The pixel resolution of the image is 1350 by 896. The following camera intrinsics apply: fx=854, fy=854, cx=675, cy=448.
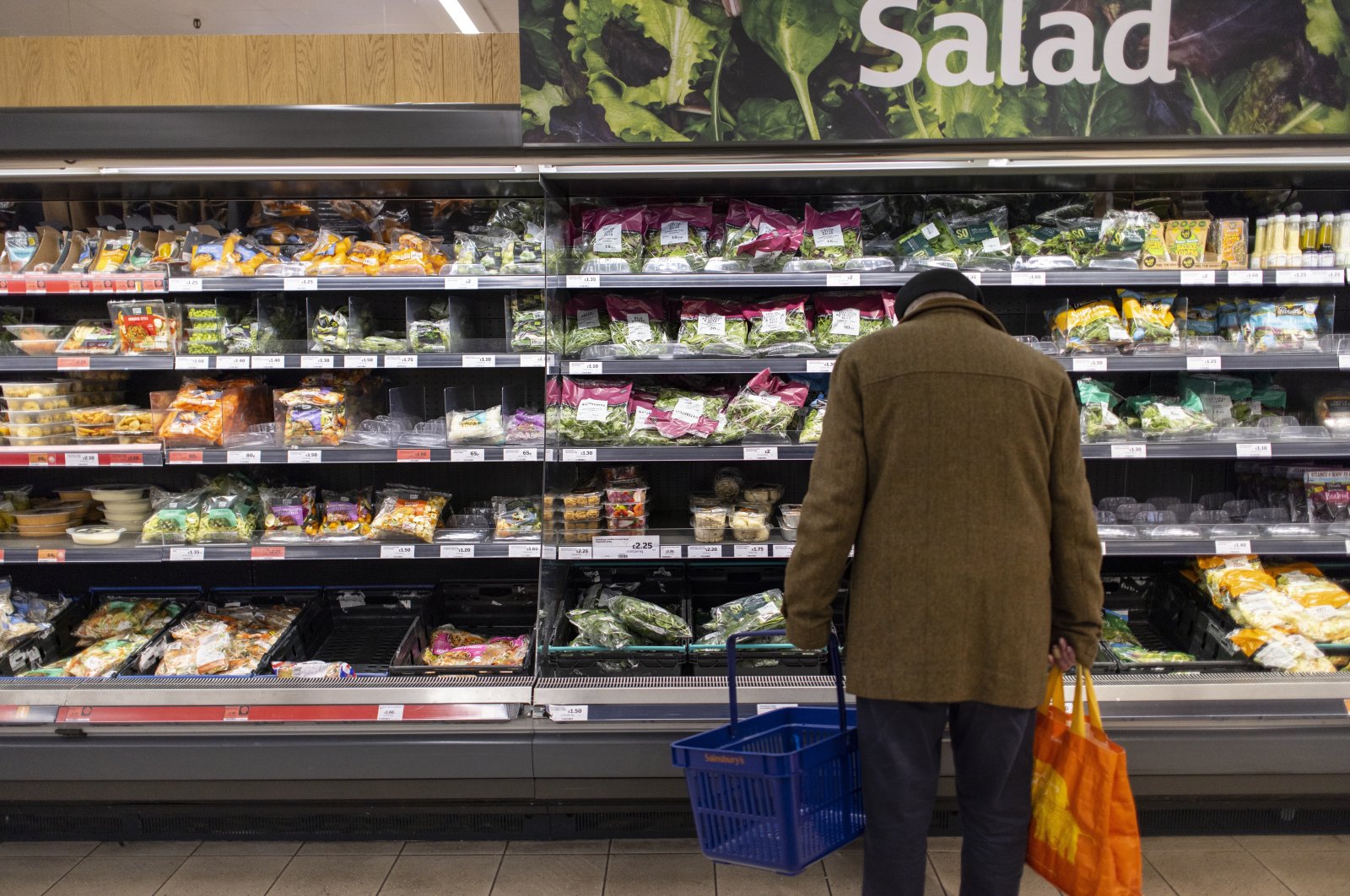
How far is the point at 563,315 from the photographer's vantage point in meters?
3.25

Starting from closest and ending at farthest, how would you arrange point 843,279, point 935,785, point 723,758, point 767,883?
1. point 935,785
2. point 723,758
3. point 767,883
4. point 843,279

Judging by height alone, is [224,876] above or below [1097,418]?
below

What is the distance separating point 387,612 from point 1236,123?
3.49 metres

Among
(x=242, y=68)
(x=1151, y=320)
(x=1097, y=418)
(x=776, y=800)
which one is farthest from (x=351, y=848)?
(x=1151, y=320)

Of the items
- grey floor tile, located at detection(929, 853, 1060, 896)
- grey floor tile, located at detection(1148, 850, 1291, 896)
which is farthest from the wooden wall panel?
grey floor tile, located at detection(1148, 850, 1291, 896)

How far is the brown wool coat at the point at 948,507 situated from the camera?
69.7 inches

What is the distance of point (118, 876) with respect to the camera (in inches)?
106

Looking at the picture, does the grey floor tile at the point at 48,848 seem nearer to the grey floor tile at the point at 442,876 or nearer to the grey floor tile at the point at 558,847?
the grey floor tile at the point at 442,876

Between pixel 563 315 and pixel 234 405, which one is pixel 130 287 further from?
pixel 563 315

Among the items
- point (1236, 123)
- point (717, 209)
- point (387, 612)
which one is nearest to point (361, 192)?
point (717, 209)

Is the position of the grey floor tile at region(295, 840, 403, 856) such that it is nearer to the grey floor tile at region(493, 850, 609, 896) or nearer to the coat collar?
the grey floor tile at region(493, 850, 609, 896)

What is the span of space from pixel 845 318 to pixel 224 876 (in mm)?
2795

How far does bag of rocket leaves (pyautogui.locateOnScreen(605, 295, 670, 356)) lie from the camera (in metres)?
3.09

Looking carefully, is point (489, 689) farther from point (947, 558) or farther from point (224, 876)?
point (947, 558)
